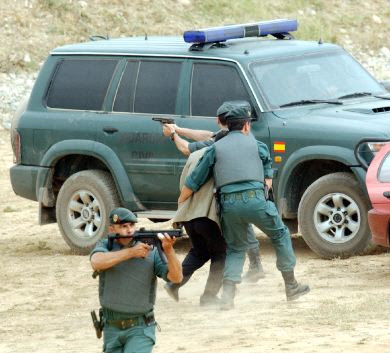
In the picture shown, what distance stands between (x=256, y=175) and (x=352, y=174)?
1988 mm

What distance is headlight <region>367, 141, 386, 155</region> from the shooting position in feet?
40.6

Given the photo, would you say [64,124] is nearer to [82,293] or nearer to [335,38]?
[82,293]

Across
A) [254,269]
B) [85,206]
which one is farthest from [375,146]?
[85,206]

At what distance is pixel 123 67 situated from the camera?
1385 cm

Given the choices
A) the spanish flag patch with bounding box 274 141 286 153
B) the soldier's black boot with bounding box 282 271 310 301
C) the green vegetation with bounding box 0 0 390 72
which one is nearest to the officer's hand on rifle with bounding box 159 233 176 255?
the soldier's black boot with bounding box 282 271 310 301

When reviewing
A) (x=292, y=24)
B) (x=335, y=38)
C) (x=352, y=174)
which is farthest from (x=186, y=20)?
(x=352, y=174)

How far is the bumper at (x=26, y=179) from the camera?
1427cm

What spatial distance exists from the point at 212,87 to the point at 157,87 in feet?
1.87

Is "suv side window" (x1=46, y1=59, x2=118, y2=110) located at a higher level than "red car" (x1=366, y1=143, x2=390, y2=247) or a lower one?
higher

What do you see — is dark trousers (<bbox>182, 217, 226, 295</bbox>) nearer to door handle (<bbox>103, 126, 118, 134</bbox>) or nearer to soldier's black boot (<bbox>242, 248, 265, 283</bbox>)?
soldier's black boot (<bbox>242, 248, 265, 283</bbox>)

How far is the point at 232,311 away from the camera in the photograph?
1105 cm

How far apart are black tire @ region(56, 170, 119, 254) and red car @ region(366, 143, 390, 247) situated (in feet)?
9.31

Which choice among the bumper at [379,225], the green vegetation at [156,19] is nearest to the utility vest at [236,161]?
the bumper at [379,225]

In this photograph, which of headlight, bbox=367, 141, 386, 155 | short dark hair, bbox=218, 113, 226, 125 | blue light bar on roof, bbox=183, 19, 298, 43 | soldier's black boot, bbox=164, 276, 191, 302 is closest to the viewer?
short dark hair, bbox=218, 113, 226, 125
